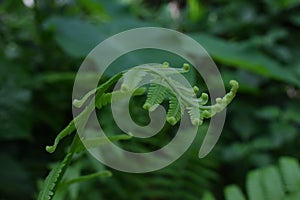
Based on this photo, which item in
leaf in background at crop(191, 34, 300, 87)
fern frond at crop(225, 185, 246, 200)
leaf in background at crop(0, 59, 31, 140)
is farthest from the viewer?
leaf in background at crop(191, 34, 300, 87)

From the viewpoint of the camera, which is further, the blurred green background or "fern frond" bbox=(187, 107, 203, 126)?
the blurred green background

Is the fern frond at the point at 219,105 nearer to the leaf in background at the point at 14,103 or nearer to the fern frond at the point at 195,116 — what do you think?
the fern frond at the point at 195,116

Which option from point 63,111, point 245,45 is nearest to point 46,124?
point 63,111

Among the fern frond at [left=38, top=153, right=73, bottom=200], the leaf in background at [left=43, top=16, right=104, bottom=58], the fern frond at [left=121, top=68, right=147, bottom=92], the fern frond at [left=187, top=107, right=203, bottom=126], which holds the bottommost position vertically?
the leaf in background at [left=43, top=16, right=104, bottom=58]

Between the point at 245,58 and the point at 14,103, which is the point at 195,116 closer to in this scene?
the point at 14,103

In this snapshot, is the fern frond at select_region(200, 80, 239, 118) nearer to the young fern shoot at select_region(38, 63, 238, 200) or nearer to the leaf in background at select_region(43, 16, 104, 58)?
the young fern shoot at select_region(38, 63, 238, 200)

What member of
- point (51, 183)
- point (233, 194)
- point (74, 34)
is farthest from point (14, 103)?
point (51, 183)

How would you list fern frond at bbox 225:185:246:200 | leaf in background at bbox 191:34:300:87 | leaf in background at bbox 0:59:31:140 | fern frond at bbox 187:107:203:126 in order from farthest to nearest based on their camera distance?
1. leaf in background at bbox 191:34:300:87
2. leaf in background at bbox 0:59:31:140
3. fern frond at bbox 225:185:246:200
4. fern frond at bbox 187:107:203:126

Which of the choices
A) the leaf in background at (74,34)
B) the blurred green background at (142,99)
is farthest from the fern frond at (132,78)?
the leaf in background at (74,34)

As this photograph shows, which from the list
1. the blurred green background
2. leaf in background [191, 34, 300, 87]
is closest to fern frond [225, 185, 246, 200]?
the blurred green background

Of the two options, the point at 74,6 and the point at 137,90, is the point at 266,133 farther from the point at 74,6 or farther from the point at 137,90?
the point at 137,90
